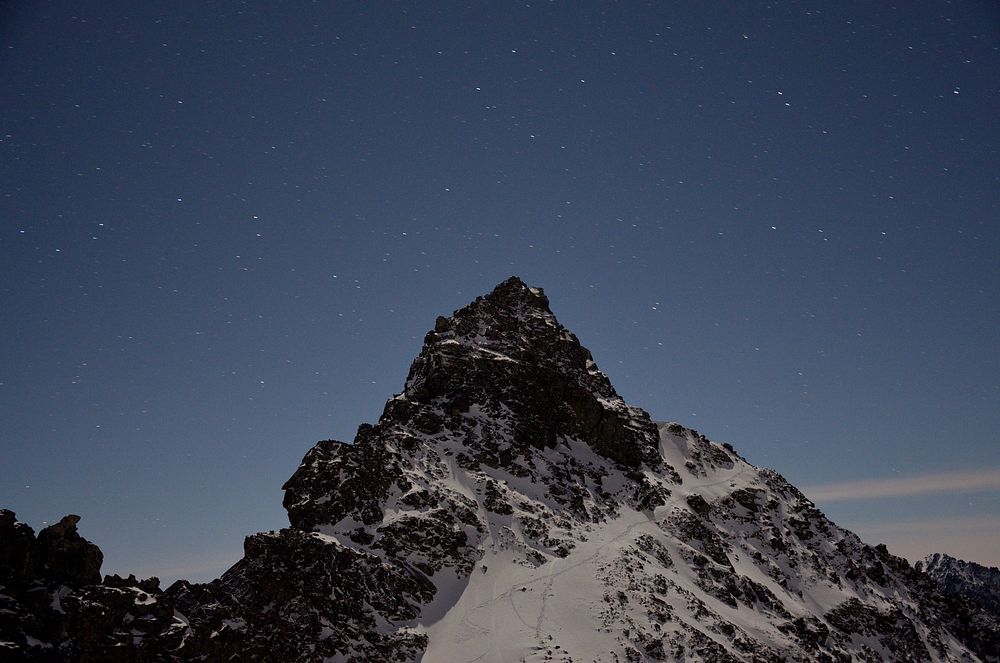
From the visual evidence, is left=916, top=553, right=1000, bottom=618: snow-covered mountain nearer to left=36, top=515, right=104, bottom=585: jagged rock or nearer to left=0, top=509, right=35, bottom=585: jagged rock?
left=36, top=515, right=104, bottom=585: jagged rock

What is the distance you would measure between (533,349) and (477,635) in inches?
2278

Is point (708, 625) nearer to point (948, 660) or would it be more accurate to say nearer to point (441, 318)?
point (948, 660)

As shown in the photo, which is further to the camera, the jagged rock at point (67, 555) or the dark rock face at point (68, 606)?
the jagged rock at point (67, 555)

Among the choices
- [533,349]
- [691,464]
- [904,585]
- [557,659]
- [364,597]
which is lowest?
[557,659]

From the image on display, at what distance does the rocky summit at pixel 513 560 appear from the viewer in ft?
169

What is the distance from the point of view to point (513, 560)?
72.8 meters

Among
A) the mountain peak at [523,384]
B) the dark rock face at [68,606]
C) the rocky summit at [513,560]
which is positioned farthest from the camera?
the mountain peak at [523,384]

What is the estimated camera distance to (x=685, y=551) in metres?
82.1

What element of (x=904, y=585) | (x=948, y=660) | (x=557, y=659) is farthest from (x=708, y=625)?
(x=904, y=585)

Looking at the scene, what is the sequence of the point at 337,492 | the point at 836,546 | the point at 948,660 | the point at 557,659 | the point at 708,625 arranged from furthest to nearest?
1. the point at 836,546
2. the point at 948,660
3. the point at 337,492
4. the point at 708,625
5. the point at 557,659

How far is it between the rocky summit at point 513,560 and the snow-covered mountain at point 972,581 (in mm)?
94377

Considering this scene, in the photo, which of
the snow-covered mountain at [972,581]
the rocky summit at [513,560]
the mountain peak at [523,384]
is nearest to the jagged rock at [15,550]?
the rocky summit at [513,560]

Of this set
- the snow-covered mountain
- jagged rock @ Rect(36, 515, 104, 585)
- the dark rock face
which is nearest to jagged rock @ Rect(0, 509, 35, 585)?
the dark rock face

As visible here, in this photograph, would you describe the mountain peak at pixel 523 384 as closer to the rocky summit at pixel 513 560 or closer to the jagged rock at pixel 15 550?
the rocky summit at pixel 513 560
